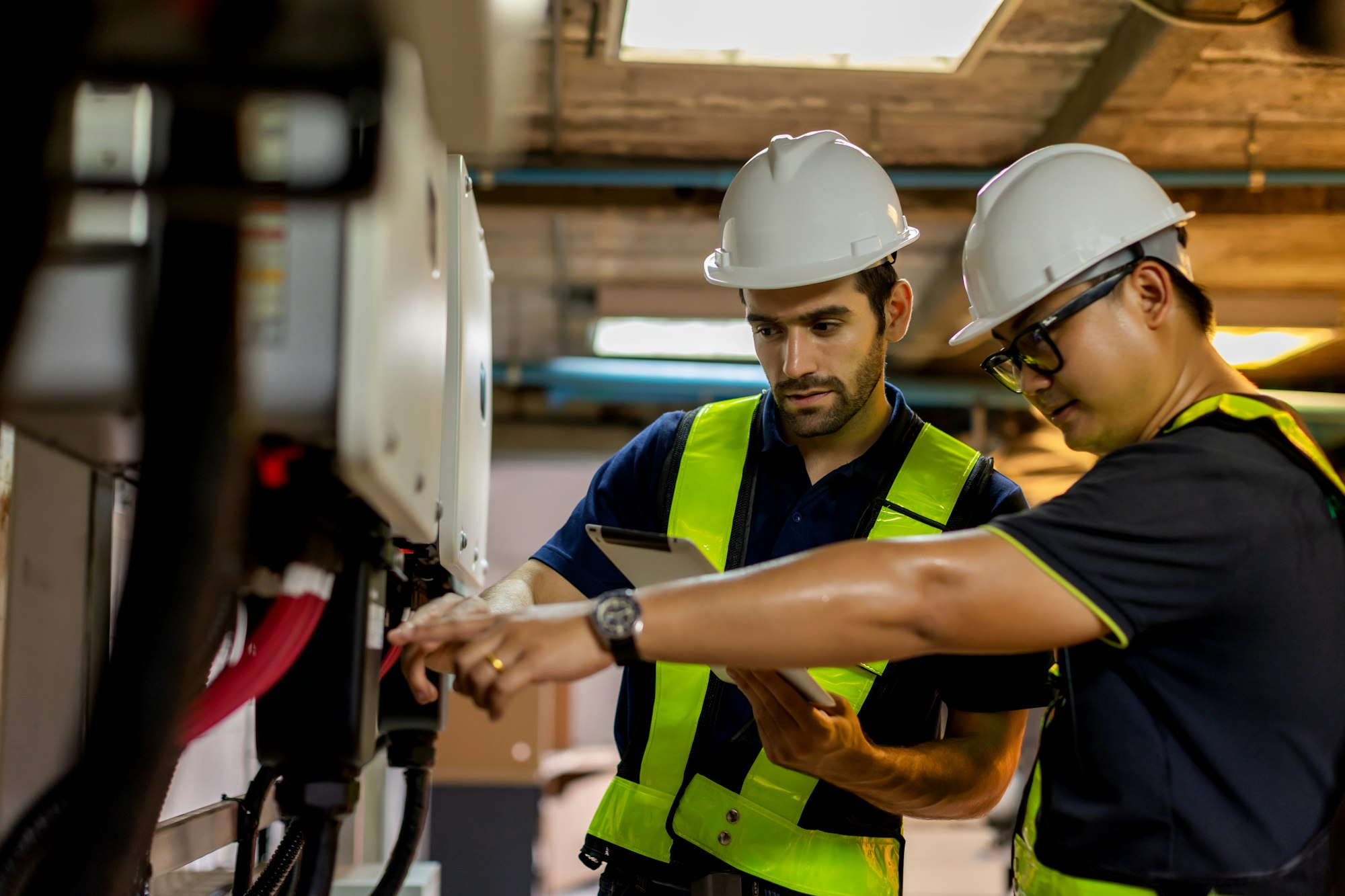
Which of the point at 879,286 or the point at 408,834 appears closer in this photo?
the point at 408,834

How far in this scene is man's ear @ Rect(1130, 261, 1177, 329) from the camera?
1.14 metres

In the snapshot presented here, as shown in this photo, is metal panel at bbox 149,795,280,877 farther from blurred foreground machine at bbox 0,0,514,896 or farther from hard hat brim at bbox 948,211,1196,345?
hard hat brim at bbox 948,211,1196,345

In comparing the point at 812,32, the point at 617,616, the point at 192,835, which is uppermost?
the point at 812,32

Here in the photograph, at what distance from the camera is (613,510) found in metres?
1.59

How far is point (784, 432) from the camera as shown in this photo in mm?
1562

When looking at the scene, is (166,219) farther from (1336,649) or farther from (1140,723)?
(1336,649)

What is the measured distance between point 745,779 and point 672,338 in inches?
130

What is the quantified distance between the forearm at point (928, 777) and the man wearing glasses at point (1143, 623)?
0.58 ft

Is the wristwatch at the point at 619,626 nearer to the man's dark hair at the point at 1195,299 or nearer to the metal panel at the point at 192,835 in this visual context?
the metal panel at the point at 192,835

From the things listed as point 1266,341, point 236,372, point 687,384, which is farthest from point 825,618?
point 1266,341

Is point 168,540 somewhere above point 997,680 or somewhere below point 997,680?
above

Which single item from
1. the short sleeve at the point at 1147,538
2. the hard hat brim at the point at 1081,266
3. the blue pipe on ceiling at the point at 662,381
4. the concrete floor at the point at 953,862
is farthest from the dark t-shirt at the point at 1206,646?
the concrete floor at the point at 953,862

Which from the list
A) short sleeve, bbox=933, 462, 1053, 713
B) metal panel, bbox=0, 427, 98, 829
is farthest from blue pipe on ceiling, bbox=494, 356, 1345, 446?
metal panel, bbox=0, 427, 98, 829

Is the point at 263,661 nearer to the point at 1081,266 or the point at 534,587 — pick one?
the point at 534,587
